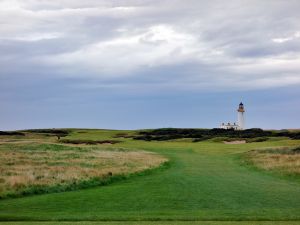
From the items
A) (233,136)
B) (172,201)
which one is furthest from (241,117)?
(172,201)

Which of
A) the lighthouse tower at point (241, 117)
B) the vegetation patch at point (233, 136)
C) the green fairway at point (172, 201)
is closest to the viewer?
the green fairway at point (172, 201)

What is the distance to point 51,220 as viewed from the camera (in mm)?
18016

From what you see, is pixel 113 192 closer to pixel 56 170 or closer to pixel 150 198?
pixel 150 198

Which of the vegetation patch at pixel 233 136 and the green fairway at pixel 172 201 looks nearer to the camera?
the green fairway at pixel 172 201

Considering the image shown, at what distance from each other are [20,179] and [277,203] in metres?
15.4

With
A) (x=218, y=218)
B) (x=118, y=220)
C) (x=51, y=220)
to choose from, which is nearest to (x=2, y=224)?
(x=51, y=220)

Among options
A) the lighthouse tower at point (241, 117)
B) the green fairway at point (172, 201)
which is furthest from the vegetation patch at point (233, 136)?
the green fairway at point (172, 201)

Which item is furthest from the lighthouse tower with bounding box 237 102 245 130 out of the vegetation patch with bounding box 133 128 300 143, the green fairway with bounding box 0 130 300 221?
the green fairway with bounding box 0 130 300 221

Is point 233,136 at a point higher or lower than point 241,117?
lower

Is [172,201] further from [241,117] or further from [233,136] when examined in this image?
[241,117]

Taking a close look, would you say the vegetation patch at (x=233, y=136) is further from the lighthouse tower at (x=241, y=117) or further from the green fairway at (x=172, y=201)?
the green fairway at (x=172, y=201)

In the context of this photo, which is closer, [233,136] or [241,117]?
[233,136]

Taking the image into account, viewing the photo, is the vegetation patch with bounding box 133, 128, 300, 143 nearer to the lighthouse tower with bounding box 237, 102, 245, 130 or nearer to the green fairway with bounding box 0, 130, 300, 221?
the lighthouse tower with bounding box 237, 102, 245, 130

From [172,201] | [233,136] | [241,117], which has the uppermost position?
[241,117]
